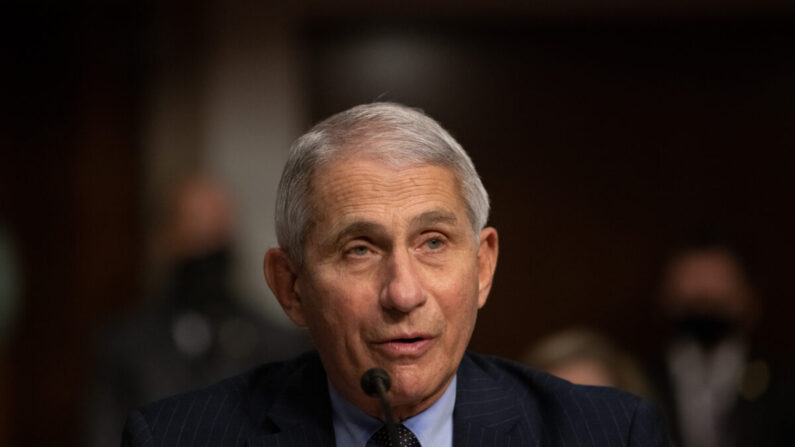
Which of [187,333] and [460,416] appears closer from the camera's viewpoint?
[460,416]

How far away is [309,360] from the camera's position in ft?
7.49

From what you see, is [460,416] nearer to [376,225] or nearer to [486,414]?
[486,414]

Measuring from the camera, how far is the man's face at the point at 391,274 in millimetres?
1902

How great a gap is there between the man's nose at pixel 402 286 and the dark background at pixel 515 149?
4080 mm

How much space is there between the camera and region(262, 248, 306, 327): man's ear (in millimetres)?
2090

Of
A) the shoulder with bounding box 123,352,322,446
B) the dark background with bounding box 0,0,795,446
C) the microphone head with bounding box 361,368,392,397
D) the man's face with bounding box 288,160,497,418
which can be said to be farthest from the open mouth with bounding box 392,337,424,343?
the dark background with bounding box 0,0,795,446

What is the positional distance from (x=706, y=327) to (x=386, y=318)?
2833 millimetres

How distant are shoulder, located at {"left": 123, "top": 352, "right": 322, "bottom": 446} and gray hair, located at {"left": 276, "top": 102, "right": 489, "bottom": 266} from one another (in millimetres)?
322

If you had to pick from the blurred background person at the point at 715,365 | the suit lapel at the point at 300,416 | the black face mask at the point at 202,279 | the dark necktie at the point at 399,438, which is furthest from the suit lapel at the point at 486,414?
the black face mask at the point at 202,279

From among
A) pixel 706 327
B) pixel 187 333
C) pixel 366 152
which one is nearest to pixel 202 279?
pixel 187 333

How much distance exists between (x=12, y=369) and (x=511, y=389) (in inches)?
175

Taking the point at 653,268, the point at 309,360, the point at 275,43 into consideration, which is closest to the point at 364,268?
the point at 309,360

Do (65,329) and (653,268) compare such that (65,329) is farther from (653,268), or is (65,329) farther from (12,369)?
(653,268)

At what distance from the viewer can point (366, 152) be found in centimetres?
198
